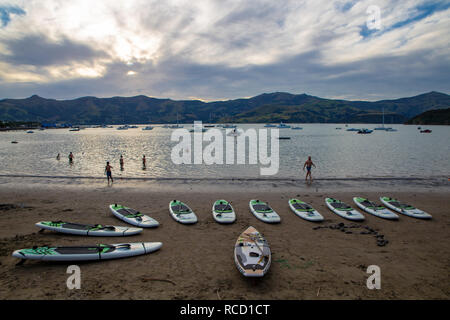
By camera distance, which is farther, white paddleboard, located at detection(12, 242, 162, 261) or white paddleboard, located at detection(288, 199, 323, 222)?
white paddleboard, located at detection(288, 199, 323, 222)

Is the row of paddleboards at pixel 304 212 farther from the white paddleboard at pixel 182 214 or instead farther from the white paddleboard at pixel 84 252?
the white paddleboard at pixel 84 252

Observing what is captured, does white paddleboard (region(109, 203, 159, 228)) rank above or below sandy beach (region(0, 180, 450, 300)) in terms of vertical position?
above

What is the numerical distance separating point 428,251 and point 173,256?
12.0 metres

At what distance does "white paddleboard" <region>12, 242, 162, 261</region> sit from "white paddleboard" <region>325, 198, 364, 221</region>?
1200 cm

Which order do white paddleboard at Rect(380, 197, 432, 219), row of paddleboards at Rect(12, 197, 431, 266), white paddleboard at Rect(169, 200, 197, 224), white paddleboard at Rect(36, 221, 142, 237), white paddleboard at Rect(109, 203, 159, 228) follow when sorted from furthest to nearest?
white paddleboard at Rect(380, 197, 432, 219) → white paddleboard at Rect(169, 200, 197, 224) → white paddleboard at Rect(109, 203, 159, 228) → white paddleboard at Rect(36, 221, 142, 237) → row of paddleboards at Rect(12, 197, 431, 266)

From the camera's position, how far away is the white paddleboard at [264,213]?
50.7 ft

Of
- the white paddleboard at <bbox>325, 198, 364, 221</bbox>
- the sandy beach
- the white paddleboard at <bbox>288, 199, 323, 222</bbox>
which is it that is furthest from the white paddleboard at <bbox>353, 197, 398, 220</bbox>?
the white paddleboard at <bbox>288, 199, 323, 222</bbox>

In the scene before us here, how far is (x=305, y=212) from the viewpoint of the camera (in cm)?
1644

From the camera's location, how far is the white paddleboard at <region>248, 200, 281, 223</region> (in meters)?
15.4

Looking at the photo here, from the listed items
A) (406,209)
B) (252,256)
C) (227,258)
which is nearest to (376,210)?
(406,209)

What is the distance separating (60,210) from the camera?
17.6m

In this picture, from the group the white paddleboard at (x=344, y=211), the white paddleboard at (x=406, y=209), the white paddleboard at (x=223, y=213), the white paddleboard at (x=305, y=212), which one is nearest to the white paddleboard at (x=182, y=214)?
the white paddleboard at (x=223, y=213)

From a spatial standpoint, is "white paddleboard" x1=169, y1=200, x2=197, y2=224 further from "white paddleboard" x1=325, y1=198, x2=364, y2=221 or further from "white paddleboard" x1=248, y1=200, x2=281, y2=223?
"white paddleboard" x1=325, y1=198, x2=364, y2=221
